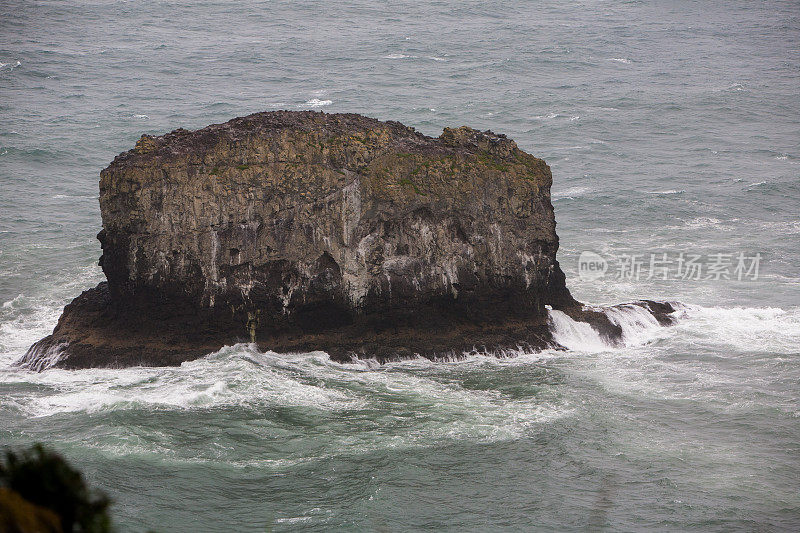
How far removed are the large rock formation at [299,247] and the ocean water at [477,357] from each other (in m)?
1.43

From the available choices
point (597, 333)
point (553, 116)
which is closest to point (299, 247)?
point (597, 333)

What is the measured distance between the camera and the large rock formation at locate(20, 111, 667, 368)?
40125mm

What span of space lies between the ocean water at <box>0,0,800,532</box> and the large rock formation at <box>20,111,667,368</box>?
143cm

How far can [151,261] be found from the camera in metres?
40.2

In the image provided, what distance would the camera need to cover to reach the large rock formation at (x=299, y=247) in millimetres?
40125

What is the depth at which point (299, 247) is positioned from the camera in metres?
40.7

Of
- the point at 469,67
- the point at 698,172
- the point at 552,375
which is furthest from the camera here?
the point at 469,67

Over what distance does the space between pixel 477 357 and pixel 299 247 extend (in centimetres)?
855

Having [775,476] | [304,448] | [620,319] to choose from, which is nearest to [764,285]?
[620,319]

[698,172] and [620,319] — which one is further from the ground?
[698,172]

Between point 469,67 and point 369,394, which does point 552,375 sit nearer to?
point 369,394

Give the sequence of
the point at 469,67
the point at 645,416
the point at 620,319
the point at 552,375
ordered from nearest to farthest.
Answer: the point at 645,416
the point at 552,375
the point at 620,319
the point at 469,67

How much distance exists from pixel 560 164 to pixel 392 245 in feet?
114

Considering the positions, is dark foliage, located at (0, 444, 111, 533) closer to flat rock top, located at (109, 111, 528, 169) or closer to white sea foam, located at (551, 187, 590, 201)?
flat rock top, located at (109, 111, 528, 169)
